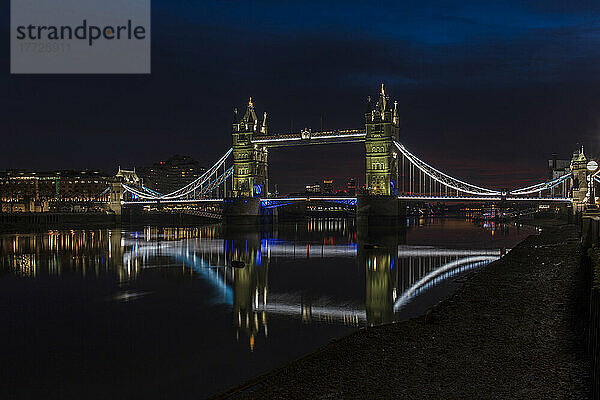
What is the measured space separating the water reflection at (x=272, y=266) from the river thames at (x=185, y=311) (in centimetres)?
8

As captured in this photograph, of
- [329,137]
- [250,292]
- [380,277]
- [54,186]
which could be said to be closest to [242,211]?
[329,137]

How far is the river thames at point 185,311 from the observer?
38.9 feet

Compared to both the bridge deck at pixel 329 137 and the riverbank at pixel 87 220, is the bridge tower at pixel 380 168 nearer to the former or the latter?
the bridge deck at pixel 329 137

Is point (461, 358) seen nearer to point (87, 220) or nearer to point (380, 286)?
point (380, 286)

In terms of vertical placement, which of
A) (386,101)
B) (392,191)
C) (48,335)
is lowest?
(48,335)

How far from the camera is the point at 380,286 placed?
23.5 meters

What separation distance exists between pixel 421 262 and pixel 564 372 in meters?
23.0

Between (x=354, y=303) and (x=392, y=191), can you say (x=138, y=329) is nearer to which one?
(x=354, y=303)

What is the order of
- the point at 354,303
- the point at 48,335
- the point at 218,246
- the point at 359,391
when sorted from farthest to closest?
the point at 218,246
the point at 354,303
the point at 48,335
the point at 359,391

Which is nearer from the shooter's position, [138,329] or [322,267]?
[138,329]

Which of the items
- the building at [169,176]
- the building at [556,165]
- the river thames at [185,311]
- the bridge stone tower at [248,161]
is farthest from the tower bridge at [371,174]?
the building at [169,176]

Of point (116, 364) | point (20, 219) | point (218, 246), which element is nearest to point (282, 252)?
point (218, 246)

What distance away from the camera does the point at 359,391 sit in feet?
30.6

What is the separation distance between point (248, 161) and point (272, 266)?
5024cm
